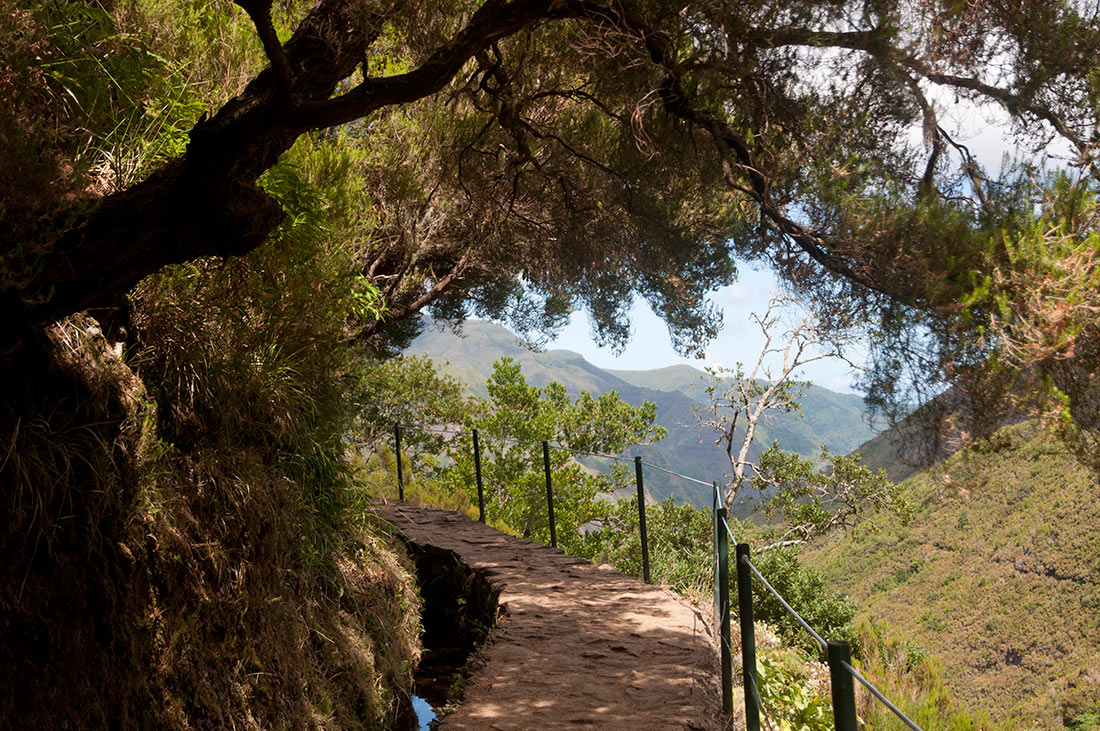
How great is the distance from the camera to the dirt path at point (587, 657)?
4.13m

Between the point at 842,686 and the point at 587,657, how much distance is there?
10.8 ft

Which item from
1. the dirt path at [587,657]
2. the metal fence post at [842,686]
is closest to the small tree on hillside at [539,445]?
the dirt path at [587,657]

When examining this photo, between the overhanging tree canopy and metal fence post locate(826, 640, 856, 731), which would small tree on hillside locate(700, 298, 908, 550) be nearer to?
the overhanging tree canopy

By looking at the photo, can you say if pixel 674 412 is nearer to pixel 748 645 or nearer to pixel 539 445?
pixel 539 445

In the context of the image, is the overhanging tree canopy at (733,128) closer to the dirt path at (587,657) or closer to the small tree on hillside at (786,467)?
the dirt path at (587,657)

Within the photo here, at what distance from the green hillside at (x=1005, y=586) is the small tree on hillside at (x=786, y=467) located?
1911cm

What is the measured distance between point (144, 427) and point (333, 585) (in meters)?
1.80

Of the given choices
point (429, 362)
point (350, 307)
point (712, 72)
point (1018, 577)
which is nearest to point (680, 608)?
→ point (350, 307)

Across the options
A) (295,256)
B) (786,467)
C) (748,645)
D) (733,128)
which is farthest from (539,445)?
(748,645)

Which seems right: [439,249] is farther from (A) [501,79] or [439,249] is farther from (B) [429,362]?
(B) [429,362]

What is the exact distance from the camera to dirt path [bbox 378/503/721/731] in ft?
13.6

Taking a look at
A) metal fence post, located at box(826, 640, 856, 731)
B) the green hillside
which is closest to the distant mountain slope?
the green hillside

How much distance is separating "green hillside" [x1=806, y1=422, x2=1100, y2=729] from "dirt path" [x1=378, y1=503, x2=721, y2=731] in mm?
30049

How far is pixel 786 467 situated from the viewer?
16.9m
